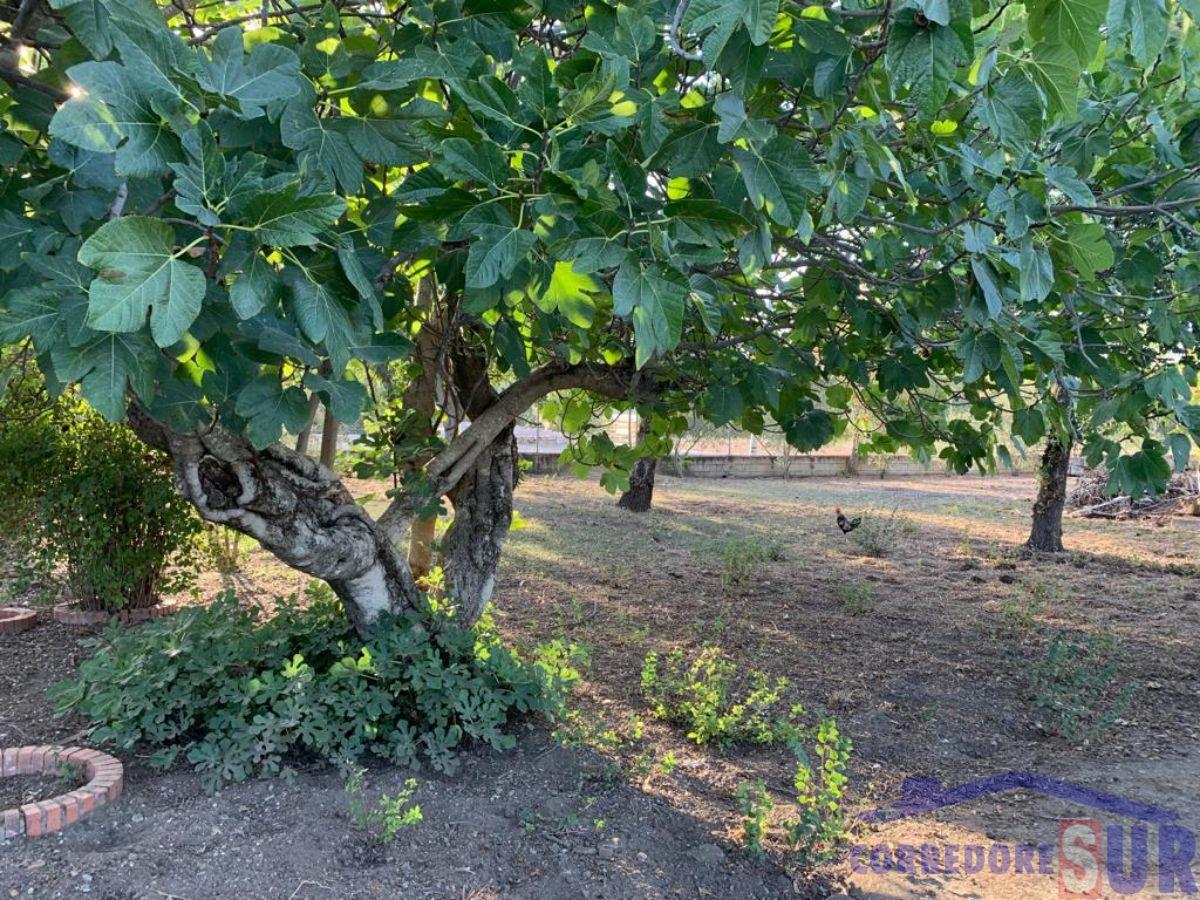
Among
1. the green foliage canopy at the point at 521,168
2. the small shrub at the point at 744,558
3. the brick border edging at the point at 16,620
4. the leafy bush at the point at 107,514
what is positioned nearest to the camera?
the green foliage canopy at the point at 521,168

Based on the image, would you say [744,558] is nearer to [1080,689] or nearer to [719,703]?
[1080,689]

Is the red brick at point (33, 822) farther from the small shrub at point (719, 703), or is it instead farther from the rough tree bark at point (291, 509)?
the small shrub at point (719, 703)

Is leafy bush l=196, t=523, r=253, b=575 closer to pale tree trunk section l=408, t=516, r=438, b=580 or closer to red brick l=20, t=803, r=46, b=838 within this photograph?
pale tree trunk section l=408, t=516, r=438, b=580

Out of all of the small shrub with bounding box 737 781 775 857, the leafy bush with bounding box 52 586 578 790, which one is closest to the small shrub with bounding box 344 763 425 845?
the leafy bush with bounding box 52 586 578 790

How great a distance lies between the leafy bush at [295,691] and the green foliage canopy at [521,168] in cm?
135

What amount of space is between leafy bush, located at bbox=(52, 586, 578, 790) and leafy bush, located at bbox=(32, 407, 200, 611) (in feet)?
5.02

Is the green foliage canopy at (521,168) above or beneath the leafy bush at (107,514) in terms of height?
above

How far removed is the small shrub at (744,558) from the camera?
7230 mm

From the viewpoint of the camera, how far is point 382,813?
259cm

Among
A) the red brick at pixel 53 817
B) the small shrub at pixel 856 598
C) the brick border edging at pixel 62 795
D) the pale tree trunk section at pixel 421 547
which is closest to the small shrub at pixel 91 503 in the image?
the pale tree trunk section at pixel 421 547

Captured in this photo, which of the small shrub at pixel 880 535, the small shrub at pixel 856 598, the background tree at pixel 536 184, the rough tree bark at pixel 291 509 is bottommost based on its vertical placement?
the small shrub at pixel 856 598

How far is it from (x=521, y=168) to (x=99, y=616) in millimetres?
4829

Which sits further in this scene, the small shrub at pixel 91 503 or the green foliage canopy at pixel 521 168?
the small shrub at pixel 91 503

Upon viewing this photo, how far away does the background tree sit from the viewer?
1189 mm
